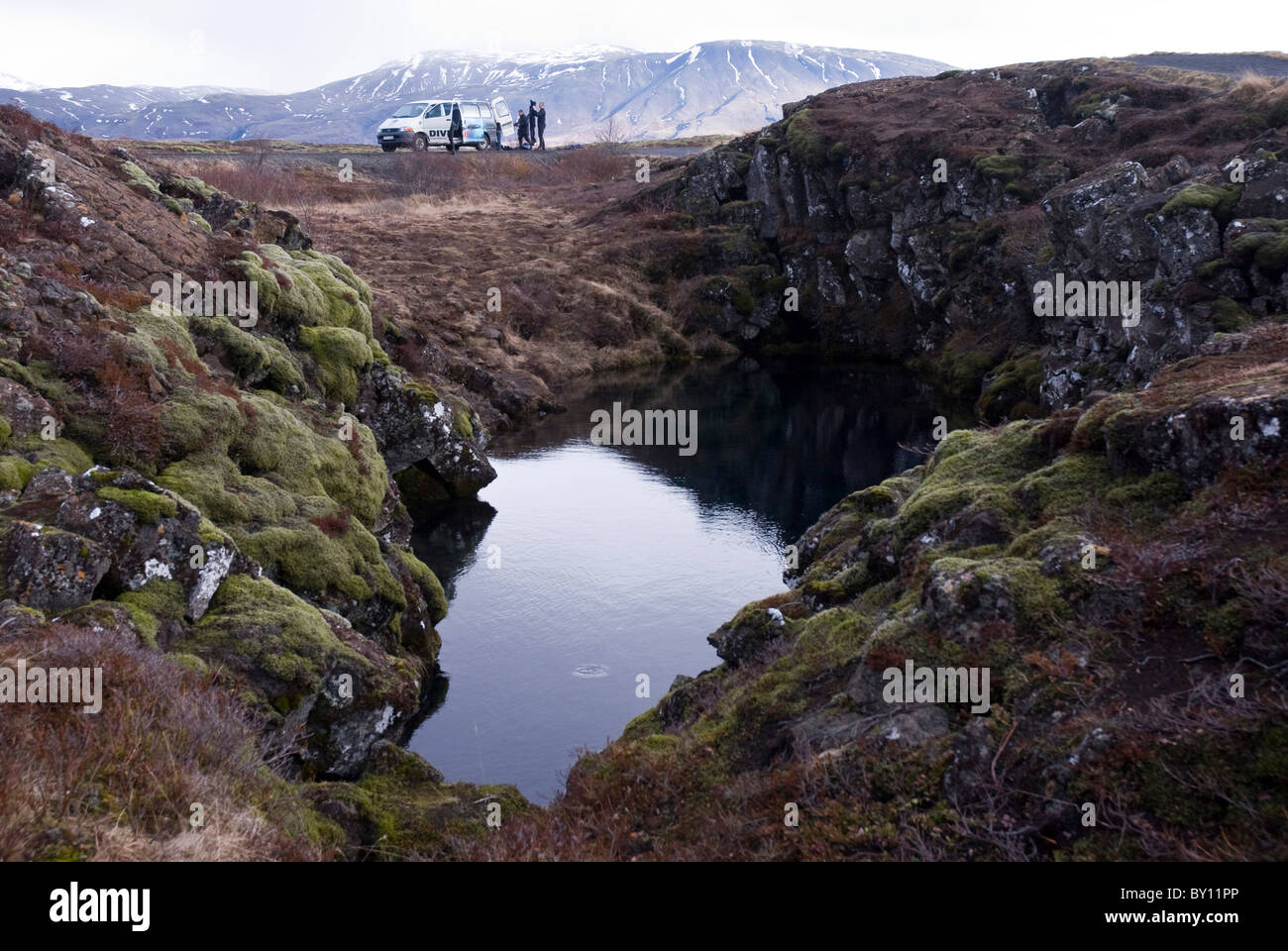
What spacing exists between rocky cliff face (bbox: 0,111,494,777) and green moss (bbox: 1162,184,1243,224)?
28659 millimetres

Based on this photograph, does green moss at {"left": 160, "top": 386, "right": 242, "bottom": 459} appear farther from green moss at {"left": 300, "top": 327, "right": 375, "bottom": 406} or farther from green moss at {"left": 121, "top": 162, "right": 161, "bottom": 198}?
green moss at {"left": 121, "top": 162, "right": 161, "bottom": 198}

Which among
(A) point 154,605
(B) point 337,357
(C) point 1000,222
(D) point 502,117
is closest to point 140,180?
(B) point 337,357

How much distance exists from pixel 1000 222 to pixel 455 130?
43960mm

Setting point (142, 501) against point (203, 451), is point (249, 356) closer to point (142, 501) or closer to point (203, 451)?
point (203, 451)

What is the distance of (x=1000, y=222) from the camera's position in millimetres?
52281

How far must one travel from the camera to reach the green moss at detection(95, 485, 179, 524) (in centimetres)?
1334

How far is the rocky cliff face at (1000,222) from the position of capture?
116 ft

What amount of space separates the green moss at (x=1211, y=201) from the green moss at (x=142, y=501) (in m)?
35.8

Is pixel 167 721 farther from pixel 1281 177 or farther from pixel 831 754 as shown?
pixel 1281 177

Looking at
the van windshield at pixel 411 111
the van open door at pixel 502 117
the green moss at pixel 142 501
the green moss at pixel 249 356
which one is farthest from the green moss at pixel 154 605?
the van open door at pixel 502 117

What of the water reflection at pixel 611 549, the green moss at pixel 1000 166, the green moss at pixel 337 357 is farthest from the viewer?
the green moss at pixel 1000 166

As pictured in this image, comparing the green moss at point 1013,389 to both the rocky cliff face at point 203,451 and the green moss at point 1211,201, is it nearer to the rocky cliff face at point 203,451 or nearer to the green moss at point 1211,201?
the green moss at point 1211,201

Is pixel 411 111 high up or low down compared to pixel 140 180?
up
